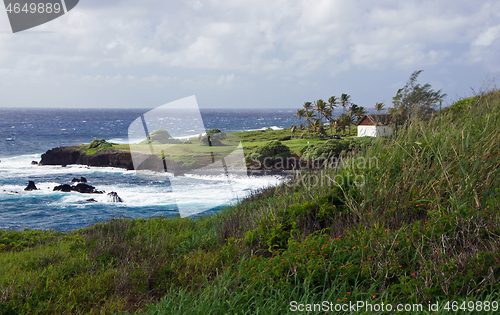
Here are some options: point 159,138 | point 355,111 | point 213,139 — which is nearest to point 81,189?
point 213,139

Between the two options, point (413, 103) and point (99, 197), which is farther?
point (99, 197)

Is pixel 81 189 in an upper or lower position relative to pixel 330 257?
lower

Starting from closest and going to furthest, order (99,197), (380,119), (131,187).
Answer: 1. (380,119)
2. (99,197)
3. (131,187)

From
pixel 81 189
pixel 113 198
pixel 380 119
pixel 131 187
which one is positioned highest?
pixel 380 119

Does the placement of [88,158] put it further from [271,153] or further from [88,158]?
[271,153]

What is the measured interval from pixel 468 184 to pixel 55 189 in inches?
859

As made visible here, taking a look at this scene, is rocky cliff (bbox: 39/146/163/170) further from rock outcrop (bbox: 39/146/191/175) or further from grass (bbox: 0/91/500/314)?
grass (bbox: 0/91/500/314)

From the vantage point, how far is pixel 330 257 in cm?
282

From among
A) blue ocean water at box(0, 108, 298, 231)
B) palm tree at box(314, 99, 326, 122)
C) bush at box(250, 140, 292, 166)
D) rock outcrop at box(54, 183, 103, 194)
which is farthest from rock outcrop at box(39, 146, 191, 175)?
palm tree at box(314, 99, 326, 122)

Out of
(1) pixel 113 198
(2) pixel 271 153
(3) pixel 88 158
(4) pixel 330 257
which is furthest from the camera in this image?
(3) pixel 88 158

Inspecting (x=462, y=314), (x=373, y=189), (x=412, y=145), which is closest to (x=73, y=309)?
(x=462, y=314)

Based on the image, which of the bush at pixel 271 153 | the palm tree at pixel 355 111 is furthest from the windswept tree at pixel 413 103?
the palm tree at pixel 355 111

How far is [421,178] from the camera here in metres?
3.60

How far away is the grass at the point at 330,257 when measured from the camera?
2336 millimetres
